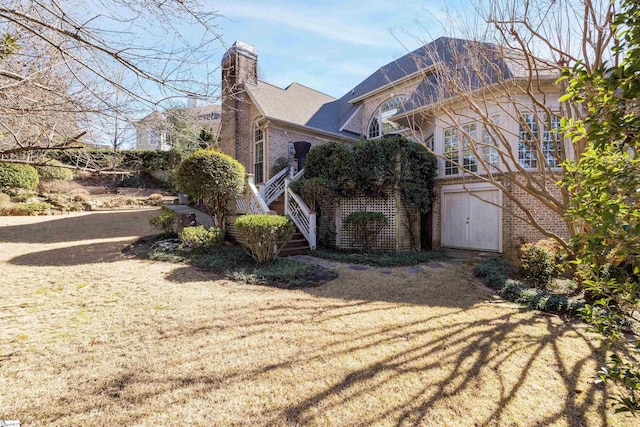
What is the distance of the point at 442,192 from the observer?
1075cm

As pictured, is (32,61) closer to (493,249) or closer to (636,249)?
(636,249)

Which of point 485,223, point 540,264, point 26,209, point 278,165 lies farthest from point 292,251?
point 26,209

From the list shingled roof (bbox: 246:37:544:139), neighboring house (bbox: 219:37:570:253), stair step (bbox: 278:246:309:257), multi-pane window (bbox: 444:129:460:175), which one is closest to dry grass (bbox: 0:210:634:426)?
stair step (bbox: 278:246:309:257)

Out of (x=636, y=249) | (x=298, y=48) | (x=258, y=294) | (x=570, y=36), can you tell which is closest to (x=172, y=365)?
(x=258, y=294)

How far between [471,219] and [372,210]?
3.46 meters

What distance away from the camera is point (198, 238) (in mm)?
7996

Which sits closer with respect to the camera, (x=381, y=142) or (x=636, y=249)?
(x=636, y=249)

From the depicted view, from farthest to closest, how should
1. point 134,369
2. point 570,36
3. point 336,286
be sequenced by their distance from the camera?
1. point 336,286
2. point 570,36
3. point 134,369

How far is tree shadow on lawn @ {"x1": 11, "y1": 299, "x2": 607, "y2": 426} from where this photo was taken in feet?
7.60

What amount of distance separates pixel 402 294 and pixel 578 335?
2489 millimetres

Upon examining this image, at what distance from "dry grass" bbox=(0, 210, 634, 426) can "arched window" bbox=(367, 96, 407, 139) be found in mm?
10219

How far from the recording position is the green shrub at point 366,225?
30.6ft

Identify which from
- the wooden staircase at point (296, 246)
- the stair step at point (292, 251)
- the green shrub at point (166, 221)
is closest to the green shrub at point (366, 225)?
the wooden staircase at point (296, 246)

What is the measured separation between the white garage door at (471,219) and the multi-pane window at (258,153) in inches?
317
